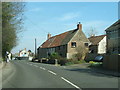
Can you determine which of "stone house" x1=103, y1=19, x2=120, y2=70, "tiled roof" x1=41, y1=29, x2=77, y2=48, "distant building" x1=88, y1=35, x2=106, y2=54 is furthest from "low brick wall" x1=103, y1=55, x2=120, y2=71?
"tiled roof" x1=41, y1=29, x2=77, y2=48

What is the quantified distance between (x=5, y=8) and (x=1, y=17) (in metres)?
0.78

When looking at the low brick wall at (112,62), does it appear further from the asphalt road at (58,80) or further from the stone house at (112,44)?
the asphalt road at (58,80)

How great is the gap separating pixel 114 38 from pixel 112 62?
10.4m

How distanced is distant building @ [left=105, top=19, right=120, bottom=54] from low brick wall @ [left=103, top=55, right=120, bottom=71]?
6912mm

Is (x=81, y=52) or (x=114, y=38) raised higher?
(x=114, y=38)

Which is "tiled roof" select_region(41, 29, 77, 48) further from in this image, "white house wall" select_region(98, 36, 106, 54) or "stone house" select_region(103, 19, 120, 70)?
"stone house" select_region(103, 19, 120, 70)

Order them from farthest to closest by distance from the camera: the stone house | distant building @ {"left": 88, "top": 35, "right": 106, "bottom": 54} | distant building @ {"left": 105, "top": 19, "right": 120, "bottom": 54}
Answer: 1. distant building @ {"left": 88, "top": 35, "right": 106, "bottom": 54}
2. distant building @ {"left": 105, "top": 19, "right": 120, "bottom": 54}
3. the stone house

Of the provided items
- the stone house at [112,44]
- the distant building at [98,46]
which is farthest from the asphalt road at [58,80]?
the distant building at [98,46]

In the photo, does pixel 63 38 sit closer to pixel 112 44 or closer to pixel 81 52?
pixel 81 52

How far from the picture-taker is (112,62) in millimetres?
28766

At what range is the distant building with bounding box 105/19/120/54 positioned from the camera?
3738cm

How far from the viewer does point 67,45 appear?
61875 millimetres

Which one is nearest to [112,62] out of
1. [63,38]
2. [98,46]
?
[98,46]

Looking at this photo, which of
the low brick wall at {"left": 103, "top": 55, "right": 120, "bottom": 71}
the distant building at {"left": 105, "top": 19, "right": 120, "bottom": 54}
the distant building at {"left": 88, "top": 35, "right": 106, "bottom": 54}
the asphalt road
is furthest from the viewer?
the distant building at {"left": 88, "top": 35, "right": 106, "bottom": 54}
